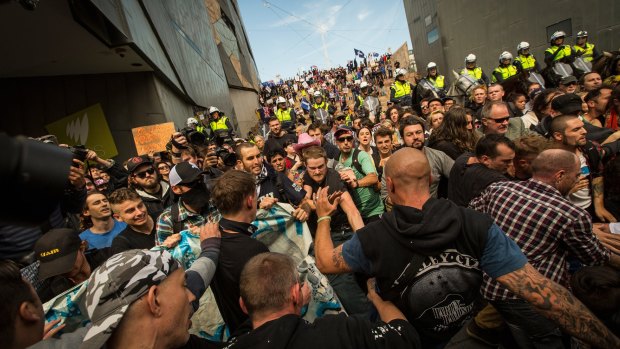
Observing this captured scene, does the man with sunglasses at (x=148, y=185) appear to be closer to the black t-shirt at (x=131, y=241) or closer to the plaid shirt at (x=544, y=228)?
the black t-shirt at (x=131, y=241)

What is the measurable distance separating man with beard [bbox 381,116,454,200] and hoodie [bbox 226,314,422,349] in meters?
2.56

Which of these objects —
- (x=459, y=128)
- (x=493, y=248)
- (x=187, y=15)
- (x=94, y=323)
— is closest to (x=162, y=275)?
(x=94, y=323)

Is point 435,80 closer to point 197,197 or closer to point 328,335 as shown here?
point 197,197

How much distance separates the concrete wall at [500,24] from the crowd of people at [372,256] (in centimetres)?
1008

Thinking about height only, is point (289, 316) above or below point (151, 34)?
below

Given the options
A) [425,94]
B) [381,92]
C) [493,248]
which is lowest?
[493,248]

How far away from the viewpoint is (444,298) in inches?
65.6

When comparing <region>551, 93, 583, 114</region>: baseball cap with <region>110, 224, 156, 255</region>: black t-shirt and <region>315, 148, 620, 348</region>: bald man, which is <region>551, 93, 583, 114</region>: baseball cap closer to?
<region>315, 148, 620, 348</region>: bald man

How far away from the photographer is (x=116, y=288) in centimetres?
137

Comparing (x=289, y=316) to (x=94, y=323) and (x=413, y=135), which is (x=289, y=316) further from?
(x=413, y=135)

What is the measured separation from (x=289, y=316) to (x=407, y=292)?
674 millimetres

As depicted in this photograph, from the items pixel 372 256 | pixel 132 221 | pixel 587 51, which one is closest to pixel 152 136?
A: pixel 132 221

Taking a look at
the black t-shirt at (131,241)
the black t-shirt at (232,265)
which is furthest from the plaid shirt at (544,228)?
the black t-shirt at (131,241)

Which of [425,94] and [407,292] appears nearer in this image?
[407,292]
